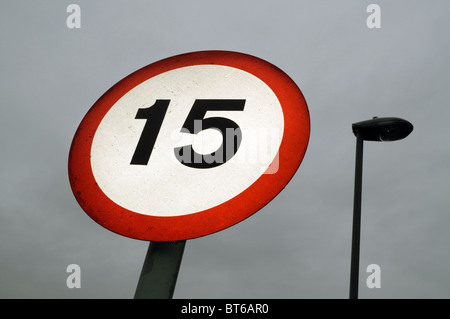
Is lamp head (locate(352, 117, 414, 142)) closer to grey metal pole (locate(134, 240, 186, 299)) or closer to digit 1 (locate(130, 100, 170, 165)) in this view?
digit 1 (locate(130, 100, 170, 165))

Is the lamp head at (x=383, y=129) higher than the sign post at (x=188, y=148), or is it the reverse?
the lamp head at (x=383, y=129)

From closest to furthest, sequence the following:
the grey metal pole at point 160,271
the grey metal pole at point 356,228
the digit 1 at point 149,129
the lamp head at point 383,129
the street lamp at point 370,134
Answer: the grey metal pole at point 160,271, the digit 1 at point 149,129, the grey metal pole at point 356,228, the street lamp at point 370,134, the lamp head at point 383,129

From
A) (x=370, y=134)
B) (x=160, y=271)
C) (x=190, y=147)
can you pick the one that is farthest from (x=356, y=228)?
(x=160, y=271)

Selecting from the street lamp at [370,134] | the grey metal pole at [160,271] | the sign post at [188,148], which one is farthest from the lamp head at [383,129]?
the grey metal pole at [160,271]

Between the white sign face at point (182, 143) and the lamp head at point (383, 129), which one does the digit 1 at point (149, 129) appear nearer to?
the white sign face at point (182, 143)

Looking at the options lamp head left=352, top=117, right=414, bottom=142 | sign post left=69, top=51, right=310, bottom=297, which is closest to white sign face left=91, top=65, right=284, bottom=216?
sign post left=69, top=51, right=310, bottom=297

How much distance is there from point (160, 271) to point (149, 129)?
19.3 inches

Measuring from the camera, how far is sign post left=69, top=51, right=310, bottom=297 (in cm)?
98

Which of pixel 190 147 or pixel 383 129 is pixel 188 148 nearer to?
pixel 190 147

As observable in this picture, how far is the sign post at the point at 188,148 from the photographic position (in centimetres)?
98

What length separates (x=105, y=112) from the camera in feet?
4.46
